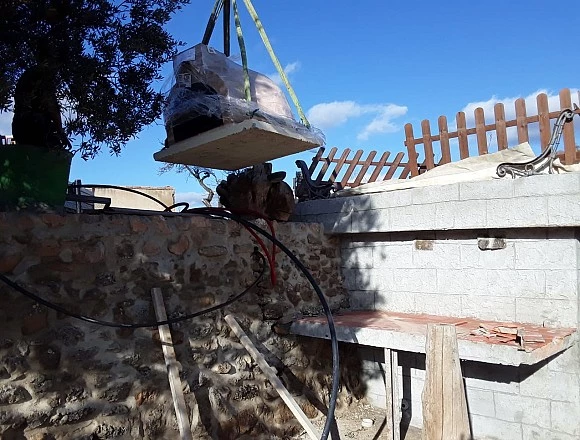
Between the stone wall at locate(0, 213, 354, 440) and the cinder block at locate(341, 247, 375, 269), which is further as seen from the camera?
the cinder block at locate(341, 247, 375, 269)

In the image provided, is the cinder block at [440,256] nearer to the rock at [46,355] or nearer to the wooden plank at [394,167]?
the wooden plank at [394,167]

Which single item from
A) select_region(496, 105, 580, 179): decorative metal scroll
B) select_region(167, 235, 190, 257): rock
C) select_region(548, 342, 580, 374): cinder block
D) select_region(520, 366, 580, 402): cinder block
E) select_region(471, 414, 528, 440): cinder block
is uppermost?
select_region(496, 105, 580, 179): decorative metal scroll

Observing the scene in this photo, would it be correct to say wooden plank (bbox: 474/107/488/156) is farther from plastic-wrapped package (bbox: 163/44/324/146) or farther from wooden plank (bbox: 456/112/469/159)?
plastic-wrapped package (bbox: 163/44/324/146)

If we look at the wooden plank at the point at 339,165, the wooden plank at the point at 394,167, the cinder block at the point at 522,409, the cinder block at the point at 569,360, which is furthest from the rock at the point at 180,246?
the wooden plank at the point at 394,167

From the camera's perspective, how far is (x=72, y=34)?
2.49 metres

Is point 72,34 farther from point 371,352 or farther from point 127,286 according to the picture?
point 371,352

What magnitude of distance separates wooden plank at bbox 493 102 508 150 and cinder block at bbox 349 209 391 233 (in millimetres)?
1398

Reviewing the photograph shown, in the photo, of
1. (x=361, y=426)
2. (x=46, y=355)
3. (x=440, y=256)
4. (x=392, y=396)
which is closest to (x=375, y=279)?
(x=440, y=256)

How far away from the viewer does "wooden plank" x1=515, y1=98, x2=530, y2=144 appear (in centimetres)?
429

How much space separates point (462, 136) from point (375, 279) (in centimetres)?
171

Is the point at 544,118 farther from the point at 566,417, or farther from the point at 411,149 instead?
the point at 566,417

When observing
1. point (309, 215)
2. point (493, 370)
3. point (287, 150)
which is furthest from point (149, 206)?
point (493, 370)

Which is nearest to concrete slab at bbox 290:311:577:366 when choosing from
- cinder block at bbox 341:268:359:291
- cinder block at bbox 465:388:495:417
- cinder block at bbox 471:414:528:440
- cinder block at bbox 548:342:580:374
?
cinder block at bbox 548:342:580:374

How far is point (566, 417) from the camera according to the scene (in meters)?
2.98
